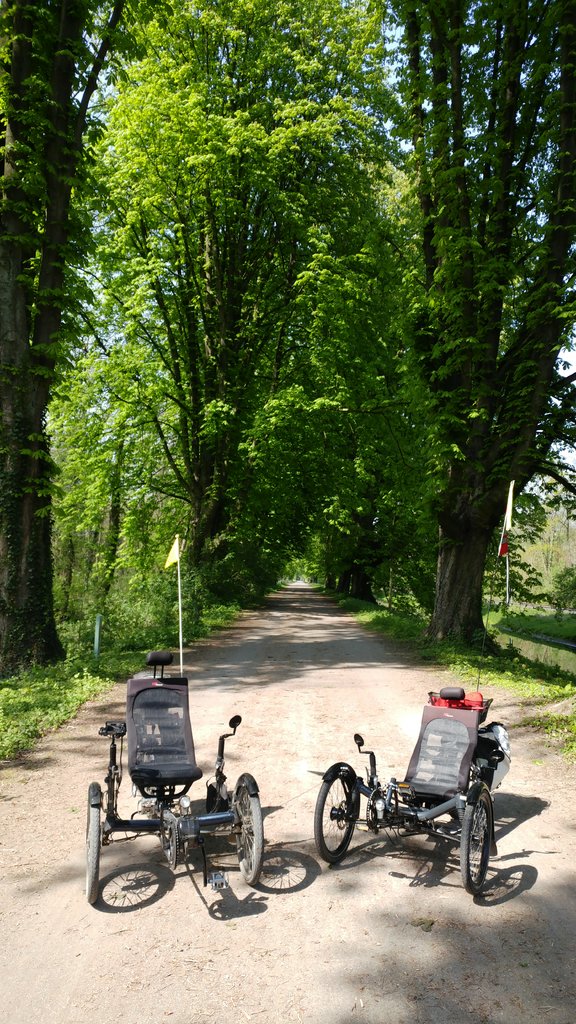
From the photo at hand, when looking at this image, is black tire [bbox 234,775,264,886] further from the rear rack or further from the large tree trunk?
the large tree trunk

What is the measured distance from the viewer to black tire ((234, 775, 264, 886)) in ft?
14.5

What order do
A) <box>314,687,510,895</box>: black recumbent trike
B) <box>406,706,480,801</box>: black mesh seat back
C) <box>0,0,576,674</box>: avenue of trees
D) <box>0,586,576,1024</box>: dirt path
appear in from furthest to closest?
<box>0,0,576,674</box>: avenue of trees < <box>406,706,480,801</box>: black mesh seat back < <box>314,687,510,895</box>: black recumbent trike < <box>0,586,576,1024</box>: dirt path

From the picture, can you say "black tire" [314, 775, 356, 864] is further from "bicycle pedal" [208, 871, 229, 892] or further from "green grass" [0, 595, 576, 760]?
"green grass" [0, 595, 576, 760]

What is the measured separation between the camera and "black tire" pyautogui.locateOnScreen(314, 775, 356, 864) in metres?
4.83

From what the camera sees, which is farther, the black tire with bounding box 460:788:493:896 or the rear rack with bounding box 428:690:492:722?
the rear rack with bounding box 428:690:492:722

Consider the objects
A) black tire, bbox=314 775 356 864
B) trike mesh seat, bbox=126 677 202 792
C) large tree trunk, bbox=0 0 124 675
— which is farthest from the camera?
large tree trunk, bbox=0 0 124 675

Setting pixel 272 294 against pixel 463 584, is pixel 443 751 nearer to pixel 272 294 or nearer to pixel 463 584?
pixel 463 584

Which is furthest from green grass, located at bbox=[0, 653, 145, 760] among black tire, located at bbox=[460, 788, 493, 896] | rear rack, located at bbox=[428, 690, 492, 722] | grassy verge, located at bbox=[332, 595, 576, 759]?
grassy verge, located at bbox=[332, 595, 576, 759]

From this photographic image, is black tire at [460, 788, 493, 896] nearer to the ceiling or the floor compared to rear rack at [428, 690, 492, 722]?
nearer to the floor

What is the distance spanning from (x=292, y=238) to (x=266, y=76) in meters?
4.58

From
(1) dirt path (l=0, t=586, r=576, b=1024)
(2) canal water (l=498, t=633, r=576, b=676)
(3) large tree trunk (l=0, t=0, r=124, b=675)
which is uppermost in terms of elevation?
(3) large tree trunk (l=0, t=0, r=124, b=675)

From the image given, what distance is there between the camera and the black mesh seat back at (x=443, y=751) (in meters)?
5.22

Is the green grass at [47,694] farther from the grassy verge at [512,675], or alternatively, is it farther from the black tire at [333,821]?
the grassy verge at [512,675]

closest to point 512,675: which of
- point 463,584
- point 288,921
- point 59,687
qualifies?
point 463,584
